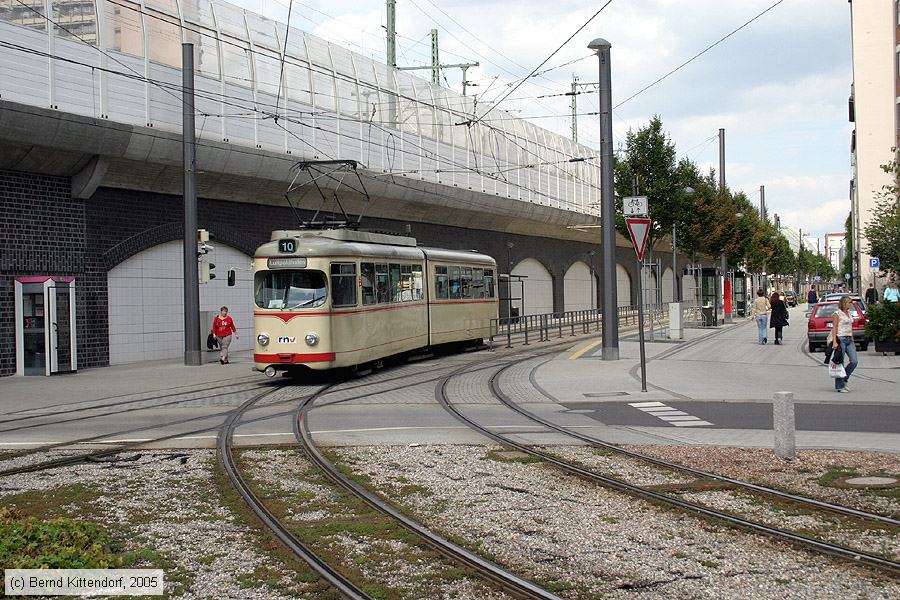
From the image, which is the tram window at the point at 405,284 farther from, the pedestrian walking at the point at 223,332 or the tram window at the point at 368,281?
the pedestrian walking at the point at 223,332

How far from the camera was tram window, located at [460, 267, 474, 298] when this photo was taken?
1131 inches

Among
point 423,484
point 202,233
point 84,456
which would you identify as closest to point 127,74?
point 202,233

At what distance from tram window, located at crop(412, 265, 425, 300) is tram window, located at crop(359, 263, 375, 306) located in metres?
3.15

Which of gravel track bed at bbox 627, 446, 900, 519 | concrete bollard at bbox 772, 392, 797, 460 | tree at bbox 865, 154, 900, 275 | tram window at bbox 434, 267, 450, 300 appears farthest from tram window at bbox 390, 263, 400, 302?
tree at bbox 865, 154, 900, 275

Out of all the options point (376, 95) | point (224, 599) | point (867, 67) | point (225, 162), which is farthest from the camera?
point (867, 67)

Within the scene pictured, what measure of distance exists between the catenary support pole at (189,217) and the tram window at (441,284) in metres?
6.55

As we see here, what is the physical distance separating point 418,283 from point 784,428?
50.8ft

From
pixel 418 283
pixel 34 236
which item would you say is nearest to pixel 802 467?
pixel 418 283

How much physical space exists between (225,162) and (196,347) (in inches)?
237

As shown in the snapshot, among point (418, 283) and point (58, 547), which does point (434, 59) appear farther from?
point (58, 547)

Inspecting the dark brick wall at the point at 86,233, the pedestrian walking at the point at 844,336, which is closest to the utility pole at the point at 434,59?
the dark brick wall at the point at 86,233

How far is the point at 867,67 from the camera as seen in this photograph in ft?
209

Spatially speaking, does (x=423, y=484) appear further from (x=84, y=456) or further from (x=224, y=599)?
(x=84, y=456)

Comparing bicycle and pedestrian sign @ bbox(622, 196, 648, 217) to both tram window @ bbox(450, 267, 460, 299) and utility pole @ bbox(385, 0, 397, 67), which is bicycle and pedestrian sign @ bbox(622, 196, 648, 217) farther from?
utility pole @ bbox(385, 0, 397, 67)
